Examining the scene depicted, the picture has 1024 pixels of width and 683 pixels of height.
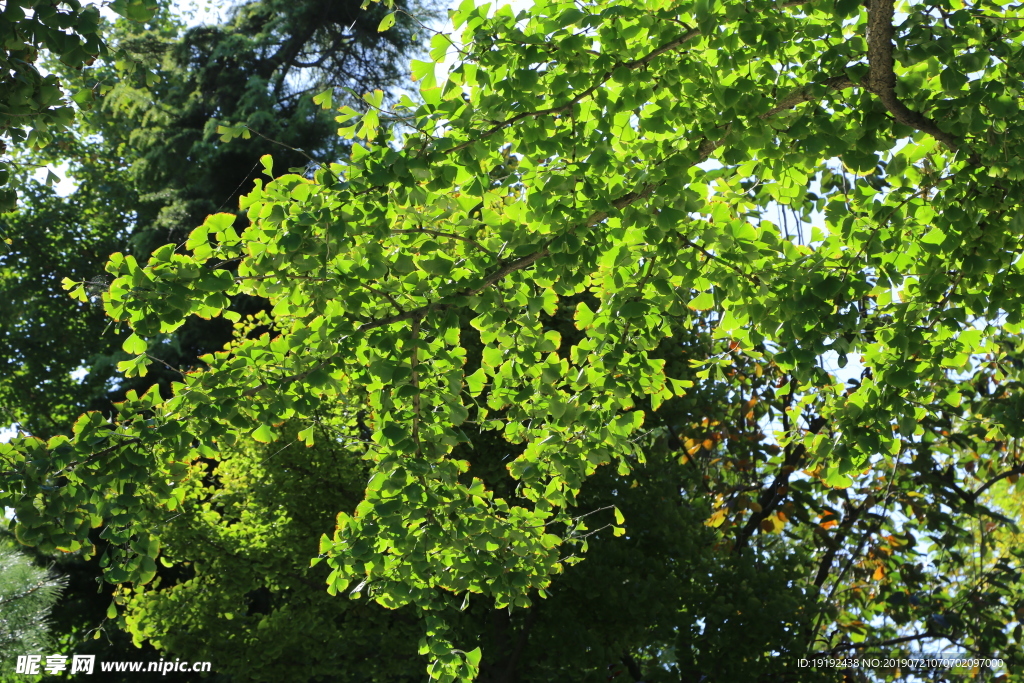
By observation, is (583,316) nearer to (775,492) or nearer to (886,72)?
(886,72)

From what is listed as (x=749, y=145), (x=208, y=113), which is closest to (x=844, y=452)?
(x=749, y=145)

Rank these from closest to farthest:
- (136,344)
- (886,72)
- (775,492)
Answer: (886,72), (136,344), (775,492)

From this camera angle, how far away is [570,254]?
280 centimetres

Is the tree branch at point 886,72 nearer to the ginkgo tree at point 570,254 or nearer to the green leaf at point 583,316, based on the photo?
the ginkgo tree at point 570,254

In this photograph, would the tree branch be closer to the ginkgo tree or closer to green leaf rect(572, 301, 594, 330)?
the ginkgo tree

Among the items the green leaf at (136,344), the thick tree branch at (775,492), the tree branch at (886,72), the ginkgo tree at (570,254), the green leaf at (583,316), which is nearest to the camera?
the tree branch at (886,72)

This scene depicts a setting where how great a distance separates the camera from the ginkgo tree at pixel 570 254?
2.61 metres

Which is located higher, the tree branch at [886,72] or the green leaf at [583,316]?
the tree branch at [886,72]

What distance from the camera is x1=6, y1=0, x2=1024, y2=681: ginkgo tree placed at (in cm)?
261

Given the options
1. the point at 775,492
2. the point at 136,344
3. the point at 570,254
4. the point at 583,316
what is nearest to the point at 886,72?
the point at 570,254

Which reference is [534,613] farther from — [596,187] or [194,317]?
[194,317]

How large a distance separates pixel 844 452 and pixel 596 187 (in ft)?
4.37

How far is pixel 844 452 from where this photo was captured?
3.19 meters

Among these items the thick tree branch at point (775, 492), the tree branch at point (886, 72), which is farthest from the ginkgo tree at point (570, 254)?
the thick tree branch at point (775, 492)
